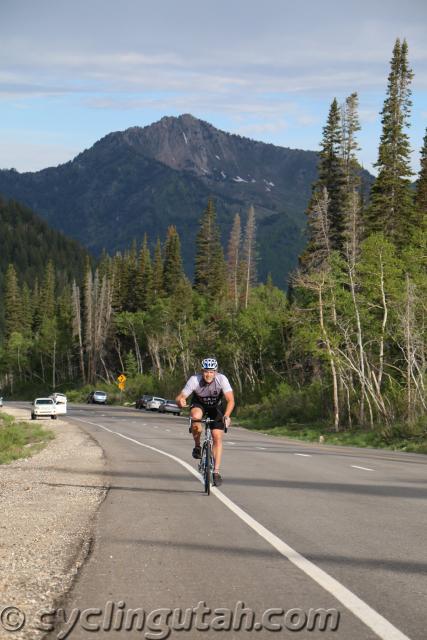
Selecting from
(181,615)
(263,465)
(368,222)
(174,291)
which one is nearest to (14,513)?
(181,615)

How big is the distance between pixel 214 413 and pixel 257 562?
17.9ft

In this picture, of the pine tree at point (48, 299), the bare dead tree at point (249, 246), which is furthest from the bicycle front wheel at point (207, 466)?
the pine tree at point (48, 299)

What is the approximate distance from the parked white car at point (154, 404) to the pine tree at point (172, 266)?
3175cm

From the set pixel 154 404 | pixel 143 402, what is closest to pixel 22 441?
pixel 154 404

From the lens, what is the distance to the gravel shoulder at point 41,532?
270 inches

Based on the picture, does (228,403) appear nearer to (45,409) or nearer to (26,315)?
(45,409)

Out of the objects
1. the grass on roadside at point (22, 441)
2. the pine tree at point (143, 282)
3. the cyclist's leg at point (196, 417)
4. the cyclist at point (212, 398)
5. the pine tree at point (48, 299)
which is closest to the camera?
the cyclist at point (212, 398)

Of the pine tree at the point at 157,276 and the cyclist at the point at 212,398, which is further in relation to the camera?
the pine tree at the point at 157,276

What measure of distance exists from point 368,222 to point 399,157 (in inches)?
193

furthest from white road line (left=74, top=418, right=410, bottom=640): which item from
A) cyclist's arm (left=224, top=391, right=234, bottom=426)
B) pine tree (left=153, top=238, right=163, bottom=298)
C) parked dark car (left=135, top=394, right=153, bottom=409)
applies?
pine tree (left=153, top=238, right=163, bottom=298)

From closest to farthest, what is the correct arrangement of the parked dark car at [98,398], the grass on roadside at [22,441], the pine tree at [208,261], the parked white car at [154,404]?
the grass on roadside at [22,441], the parked white car at [154,404], the parked dark car at [98,398], the pine tree at [208,261]

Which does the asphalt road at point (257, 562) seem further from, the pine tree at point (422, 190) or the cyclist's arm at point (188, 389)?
the pine tree at point (422, 190)

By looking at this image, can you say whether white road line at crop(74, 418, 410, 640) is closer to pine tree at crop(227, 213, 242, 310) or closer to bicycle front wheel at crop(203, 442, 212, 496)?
bicycle front wheel at crop(203, 442, 212, 496)

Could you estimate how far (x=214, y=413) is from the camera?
13.6 m
